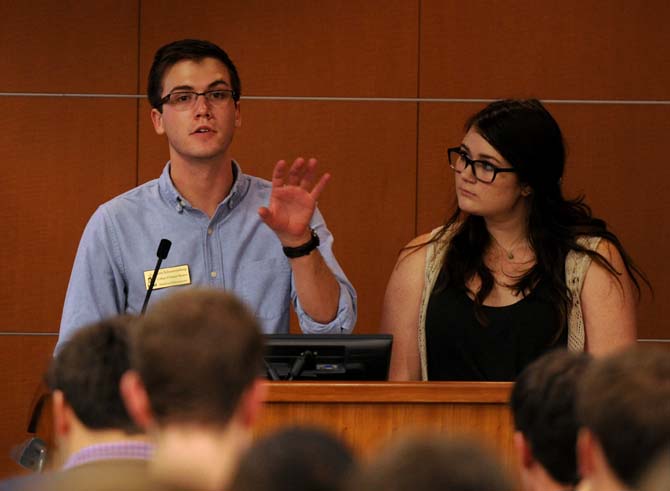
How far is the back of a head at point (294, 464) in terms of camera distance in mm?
1138

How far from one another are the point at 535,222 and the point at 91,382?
2228 mm

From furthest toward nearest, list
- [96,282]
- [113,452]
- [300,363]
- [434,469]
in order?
[96,282]
[300,363]
[113,452]
[434,469]

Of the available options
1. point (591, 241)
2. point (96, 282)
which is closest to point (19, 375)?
point (96, 282)

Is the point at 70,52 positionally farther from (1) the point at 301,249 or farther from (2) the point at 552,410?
(2) the point at 552,410

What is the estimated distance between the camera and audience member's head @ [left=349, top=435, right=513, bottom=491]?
41.6 inches

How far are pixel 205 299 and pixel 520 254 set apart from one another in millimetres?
2319

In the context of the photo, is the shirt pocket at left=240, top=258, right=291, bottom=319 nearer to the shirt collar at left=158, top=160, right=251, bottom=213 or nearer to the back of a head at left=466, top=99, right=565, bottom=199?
the shirt collar at left=158, top=160, right=251, bottom=213

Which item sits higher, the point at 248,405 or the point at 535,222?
the point at 535,222

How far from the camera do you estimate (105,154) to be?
5207 millimetres

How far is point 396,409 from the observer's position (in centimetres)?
284

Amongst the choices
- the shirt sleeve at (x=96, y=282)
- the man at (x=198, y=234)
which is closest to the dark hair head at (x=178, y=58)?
the man at (x=198, y=234)

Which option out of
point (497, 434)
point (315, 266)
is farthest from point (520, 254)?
point (497, 434)

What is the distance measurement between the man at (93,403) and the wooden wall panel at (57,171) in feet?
11.1

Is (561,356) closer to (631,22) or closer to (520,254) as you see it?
(520,254)
